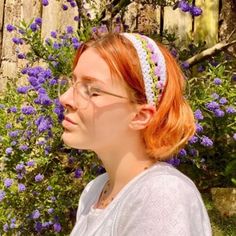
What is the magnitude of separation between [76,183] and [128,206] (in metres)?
2.43

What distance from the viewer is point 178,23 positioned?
482cm

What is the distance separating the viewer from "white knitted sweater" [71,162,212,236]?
138 cm

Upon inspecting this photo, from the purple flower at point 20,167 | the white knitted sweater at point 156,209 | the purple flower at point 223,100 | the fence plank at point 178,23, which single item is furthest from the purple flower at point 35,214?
the white knitted sweater at point 156,209

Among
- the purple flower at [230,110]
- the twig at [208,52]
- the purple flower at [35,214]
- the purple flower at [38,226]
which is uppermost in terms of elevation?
the twig at [208,52]

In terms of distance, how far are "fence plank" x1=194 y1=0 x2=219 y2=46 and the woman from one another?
325 cm

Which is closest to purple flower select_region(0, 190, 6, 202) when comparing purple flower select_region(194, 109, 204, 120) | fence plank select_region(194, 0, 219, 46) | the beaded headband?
purple flower select_region(194, 109, 204, 120)

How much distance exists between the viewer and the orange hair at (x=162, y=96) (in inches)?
60.6

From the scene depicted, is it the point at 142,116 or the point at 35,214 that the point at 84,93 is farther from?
the point at 35,214

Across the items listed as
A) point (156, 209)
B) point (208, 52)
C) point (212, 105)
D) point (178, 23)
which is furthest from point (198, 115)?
point (156, 209)

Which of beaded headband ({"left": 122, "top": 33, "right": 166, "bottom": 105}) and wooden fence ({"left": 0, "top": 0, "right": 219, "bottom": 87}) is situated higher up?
beaded headband ({"left": 122, "top": 33, "right": 166, "bottom": 105})

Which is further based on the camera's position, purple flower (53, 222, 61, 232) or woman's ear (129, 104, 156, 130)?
purple flower (53, 222, 61, 232)

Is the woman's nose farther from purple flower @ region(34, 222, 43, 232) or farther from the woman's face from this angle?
purple flower @ region(34, 222, 43, 232)

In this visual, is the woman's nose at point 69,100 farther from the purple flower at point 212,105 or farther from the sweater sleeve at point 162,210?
the purple flower at point 212,105

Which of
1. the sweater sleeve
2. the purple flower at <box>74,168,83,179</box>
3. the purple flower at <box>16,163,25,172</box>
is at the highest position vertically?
the sweater sleeve
